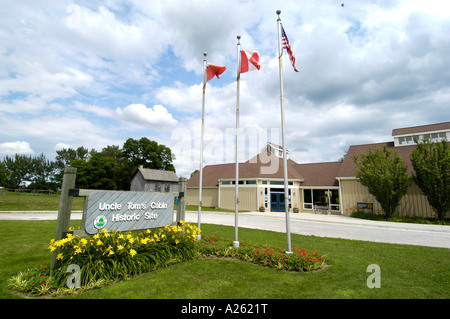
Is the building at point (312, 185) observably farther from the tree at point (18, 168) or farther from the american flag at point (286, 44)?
the tree at point (18, 168)

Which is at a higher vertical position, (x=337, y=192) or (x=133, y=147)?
(x=133, y=147)

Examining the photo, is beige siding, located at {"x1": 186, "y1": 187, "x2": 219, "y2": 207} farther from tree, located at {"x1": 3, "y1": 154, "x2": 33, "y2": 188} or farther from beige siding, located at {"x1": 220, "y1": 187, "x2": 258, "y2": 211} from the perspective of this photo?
tree, located at {"x1": 3, "y1": 154, "x2": 33, "y2": 188}

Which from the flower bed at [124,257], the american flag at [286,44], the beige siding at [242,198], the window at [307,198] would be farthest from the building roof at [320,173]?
the flower bed at [124,257]

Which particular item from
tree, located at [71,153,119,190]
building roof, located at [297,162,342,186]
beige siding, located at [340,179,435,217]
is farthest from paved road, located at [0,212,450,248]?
tree, located at [71,153,119,190]

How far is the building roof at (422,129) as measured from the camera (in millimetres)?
23094

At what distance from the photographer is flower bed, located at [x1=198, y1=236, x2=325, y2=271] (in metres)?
5.75

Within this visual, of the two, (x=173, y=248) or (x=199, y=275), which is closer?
(x=199, y=275)

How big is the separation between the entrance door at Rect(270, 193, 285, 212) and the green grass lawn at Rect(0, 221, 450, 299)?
1834cm

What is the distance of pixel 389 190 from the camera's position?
1781 cm
